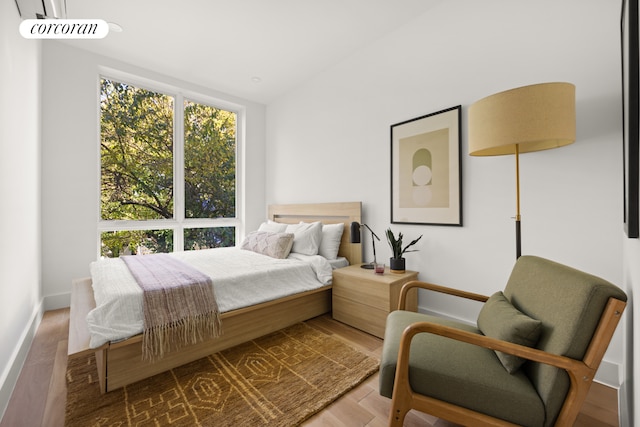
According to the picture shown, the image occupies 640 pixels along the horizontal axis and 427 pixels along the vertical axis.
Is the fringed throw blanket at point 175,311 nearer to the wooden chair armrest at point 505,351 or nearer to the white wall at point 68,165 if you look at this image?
the wooden chair armrest at point 505,351

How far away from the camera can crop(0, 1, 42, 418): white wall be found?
1696mm

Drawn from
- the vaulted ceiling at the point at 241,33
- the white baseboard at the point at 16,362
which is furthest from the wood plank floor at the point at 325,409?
the vaulted ceiling at the point at 241,33

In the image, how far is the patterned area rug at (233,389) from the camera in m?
1.48

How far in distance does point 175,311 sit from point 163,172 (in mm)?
2655

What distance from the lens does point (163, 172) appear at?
3893 mm

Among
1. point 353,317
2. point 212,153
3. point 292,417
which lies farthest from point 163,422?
point 212,153

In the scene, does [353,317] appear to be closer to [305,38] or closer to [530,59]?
[530,59]

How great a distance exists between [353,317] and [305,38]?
2894 mm

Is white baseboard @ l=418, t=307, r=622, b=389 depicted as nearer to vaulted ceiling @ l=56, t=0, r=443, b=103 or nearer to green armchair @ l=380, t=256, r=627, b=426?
green armchair @ l=380, t=256, r=627, b=426

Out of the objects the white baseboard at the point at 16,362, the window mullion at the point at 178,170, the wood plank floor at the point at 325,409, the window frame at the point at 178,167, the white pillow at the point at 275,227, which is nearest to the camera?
the wood plank floor at the point at 325,409

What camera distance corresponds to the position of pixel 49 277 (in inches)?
119

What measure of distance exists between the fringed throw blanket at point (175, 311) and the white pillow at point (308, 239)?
3.84 feet

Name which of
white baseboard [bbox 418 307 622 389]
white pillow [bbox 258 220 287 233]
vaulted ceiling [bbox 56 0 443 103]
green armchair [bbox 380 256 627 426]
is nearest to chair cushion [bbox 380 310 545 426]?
green armchair [bbox 380 256 627 426]

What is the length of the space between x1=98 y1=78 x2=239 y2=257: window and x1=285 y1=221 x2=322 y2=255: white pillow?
1775mm
